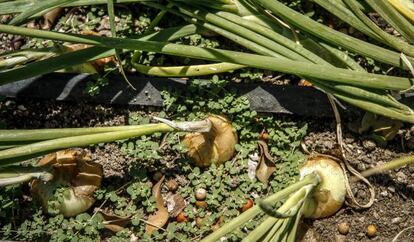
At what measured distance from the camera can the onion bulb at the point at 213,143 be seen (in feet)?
6.49

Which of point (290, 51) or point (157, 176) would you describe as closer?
point (290, 51)

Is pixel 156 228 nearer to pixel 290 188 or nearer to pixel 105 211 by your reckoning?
pixel 105 211

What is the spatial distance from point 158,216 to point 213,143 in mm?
320

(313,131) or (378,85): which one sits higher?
(378,85)

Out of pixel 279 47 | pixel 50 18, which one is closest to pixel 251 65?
pixel 279 47

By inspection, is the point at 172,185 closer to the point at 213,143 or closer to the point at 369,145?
the point at 213,143

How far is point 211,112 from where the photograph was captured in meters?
2.05

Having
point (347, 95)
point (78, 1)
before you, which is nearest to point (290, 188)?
point (347, 95)

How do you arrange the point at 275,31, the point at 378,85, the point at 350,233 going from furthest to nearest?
the point at 350,233 → the point at 275,31 → the point at 378,85

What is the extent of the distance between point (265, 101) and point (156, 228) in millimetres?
572

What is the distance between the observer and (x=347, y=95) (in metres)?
1.77

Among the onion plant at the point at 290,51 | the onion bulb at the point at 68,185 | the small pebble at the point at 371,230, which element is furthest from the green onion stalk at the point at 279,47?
the onion bulb at the point at 68,185

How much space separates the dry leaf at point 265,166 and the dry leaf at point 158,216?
0.34 m

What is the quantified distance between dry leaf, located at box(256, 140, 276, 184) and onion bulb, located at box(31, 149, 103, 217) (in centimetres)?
55
